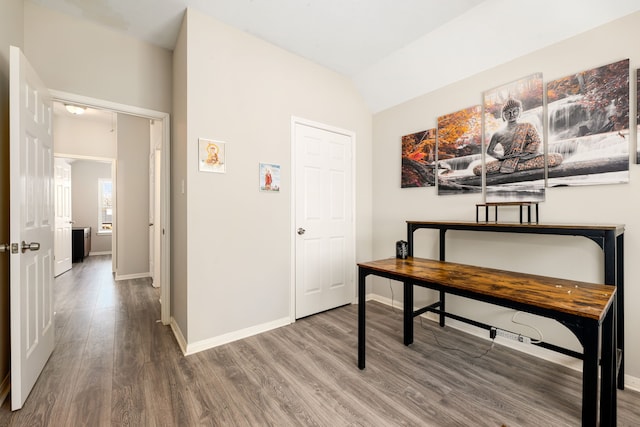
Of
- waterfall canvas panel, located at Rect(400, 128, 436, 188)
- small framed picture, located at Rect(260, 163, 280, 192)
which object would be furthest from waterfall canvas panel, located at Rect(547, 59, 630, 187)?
small framed picture, located at Rect(260, 163, 280, 192)

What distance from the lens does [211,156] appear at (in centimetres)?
237

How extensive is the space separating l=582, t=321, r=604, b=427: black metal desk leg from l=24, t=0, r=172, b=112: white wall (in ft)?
11.5

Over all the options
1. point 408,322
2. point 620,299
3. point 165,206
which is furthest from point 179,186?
point 620,299

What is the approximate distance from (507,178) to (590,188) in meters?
0.53

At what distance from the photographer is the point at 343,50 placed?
113 inches

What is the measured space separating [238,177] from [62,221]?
4.95 m

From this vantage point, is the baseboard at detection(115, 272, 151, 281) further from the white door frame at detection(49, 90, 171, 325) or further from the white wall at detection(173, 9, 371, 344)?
the white wall at detection(173, 9, 371, 344)

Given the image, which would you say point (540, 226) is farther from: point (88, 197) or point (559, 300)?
point (88, 197)

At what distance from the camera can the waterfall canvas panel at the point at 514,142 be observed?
A: 221 centimetres

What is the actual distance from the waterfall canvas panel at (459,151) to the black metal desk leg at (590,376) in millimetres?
1672

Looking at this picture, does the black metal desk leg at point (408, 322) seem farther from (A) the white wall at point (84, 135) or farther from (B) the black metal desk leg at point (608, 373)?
(A) the white wall at point (84, 135)

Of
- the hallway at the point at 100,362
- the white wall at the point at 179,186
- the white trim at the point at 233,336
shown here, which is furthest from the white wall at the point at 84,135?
the white trim at the point at 233,336

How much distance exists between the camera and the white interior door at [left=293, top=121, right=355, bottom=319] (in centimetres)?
299

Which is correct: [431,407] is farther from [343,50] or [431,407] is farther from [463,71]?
[343,50]
